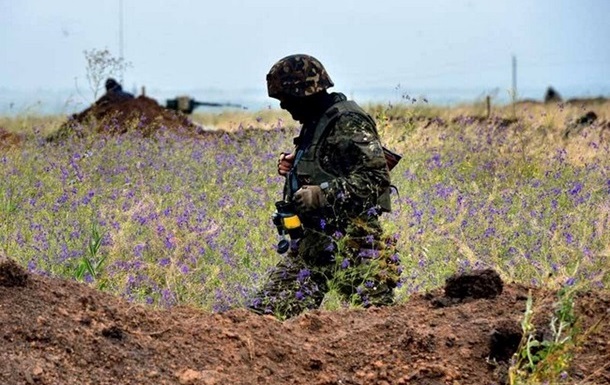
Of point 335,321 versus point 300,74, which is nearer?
point 335,321

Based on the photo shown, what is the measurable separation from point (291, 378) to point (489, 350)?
694 mm

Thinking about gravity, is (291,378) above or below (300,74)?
below

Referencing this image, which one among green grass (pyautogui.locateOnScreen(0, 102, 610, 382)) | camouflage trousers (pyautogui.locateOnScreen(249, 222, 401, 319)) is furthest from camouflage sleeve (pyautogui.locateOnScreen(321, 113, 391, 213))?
green grass (pyautogui.locateOnScreen(0, 102, 610, 382))

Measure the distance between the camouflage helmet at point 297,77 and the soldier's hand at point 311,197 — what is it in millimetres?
517

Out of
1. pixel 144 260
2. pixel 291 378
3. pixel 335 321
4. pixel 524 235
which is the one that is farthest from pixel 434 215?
pixel 291 378

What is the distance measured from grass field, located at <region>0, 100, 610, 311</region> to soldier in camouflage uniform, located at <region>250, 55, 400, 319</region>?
0.30 metres

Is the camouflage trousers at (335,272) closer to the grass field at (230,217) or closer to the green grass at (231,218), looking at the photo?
the green grass at (231,218)

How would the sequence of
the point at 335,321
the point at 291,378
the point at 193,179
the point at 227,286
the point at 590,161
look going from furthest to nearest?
the point at 590,161, the point at 193,179, the point at 227,286, the point at 335,321, the point at 291,378

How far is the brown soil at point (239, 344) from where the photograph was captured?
14.1 feet

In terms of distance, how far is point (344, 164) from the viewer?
6844 millimetres

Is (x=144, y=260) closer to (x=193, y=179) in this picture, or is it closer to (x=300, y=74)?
(x=300, y=74)

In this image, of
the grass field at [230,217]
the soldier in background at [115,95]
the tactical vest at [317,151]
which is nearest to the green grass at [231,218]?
the grass field at [230,217]

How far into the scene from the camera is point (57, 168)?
37.3 ft

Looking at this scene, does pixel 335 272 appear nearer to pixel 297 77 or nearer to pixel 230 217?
pixel 297 77
